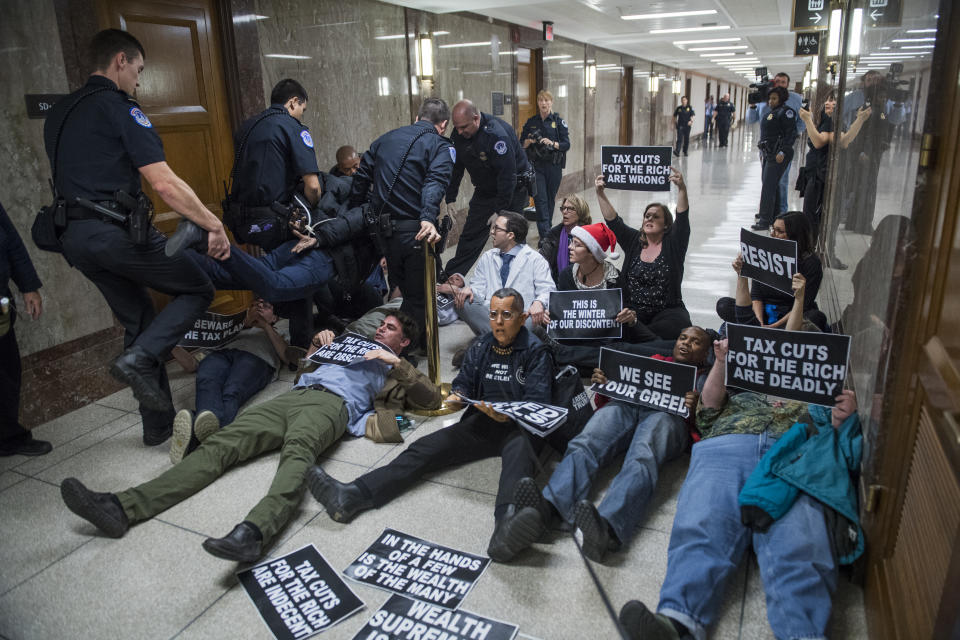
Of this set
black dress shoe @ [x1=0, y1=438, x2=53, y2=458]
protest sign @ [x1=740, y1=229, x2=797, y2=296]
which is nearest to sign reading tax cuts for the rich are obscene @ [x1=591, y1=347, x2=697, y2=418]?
protest sign @ [x1=740, y1=229, x2=797, y2=296]

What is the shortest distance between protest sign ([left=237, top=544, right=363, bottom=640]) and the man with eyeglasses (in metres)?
0.32

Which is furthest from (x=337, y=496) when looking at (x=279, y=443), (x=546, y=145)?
(x=546, y=145)

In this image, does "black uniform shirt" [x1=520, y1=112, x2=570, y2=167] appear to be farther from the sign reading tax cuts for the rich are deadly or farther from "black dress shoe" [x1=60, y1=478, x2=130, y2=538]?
"black dress shoe" [x1=60, y1=478, x2=130, y2=538]

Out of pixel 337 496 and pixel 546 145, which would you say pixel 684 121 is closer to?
pixel 546 145

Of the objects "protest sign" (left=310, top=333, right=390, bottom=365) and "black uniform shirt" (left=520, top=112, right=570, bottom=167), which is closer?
"protest sign" (left=310, top=333, right=390, bottom=365)

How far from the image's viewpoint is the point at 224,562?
2.63 m

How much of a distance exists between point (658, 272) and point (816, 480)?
1988mm

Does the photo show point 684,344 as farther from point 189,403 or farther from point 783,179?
point 783,179

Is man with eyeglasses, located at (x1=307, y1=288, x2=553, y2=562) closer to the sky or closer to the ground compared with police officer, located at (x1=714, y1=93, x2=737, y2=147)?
closer to the ground

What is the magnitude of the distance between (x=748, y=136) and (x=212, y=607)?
101 feet

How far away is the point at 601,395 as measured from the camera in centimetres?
337

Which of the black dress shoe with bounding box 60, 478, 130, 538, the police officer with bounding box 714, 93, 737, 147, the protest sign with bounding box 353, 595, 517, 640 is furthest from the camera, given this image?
the police officer with bounding box 714, 93, 737, 147

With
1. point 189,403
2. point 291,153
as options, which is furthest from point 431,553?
point 291,153

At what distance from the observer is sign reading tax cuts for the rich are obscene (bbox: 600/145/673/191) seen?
4348 mm
